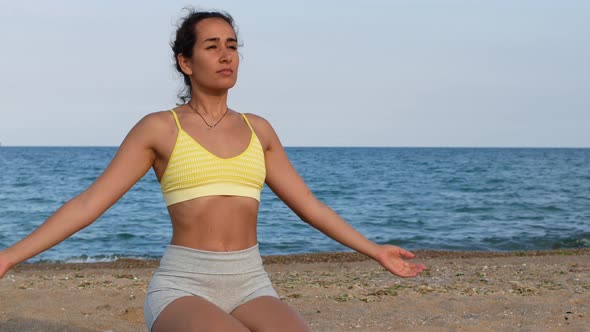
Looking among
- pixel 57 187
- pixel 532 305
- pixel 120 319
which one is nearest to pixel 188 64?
pixel 120 319

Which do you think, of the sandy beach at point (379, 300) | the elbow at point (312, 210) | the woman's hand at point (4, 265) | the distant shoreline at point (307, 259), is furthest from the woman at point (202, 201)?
the distant shoreline at point (307, 259)

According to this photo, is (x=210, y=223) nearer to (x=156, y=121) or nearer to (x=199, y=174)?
(x=199, y=174)

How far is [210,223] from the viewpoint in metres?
3.56

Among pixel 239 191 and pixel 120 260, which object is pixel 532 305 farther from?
pixel 120 260

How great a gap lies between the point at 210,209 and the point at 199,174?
17 centimetres

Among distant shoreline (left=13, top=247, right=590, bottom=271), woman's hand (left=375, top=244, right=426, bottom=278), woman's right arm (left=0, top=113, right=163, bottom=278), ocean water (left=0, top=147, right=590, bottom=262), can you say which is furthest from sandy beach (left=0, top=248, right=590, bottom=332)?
ocean water (left=0, top=147, right=590, bottom=262)

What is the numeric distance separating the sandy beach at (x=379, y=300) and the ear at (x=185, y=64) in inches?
140

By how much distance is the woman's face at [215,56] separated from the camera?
3.69 meters

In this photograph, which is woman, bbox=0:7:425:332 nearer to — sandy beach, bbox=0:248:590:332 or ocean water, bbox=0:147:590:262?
sandy beach, bbox=0:248:590:332

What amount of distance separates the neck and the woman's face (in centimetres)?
6

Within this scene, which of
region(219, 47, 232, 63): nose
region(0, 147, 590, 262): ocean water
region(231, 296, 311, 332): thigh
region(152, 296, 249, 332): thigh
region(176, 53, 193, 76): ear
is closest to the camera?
region(152, 296, 249, 332): thigh

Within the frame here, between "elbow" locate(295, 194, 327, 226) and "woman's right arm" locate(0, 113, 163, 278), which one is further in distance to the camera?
"elbow" locate(295, 194, 327, 226)

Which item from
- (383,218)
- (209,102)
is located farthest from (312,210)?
(383,218)

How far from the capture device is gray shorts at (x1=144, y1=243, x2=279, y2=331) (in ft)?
11.4
